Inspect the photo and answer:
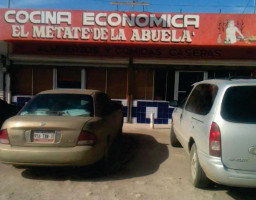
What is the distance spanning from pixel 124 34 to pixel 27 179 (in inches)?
262

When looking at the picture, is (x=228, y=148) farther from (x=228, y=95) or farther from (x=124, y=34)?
(x=124, y=34)

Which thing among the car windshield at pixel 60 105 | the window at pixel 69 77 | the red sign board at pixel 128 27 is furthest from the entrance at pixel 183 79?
the car windshield at pixel 60 105

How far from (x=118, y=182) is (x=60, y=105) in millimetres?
1815

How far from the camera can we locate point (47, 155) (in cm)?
506

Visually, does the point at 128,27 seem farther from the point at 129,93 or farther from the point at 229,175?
the point at 229,175

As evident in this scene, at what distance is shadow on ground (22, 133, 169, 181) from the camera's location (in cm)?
552

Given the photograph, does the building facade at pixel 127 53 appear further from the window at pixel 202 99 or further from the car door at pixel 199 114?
the car door at pixel 199 114

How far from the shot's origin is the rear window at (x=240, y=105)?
428 cm

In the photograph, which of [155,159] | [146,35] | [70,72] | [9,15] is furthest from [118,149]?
[9,15]

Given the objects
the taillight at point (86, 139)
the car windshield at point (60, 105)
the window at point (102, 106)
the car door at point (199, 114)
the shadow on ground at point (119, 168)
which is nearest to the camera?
the car door at point (199, 114)

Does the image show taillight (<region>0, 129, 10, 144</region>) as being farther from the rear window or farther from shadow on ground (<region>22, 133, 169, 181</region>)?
the rear window

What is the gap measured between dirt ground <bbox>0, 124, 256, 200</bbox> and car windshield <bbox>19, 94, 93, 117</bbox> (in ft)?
3.46

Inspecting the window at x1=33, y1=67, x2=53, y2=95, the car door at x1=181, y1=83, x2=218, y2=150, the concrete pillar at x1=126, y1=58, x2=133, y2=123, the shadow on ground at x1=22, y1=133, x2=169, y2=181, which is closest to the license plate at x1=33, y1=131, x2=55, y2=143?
the shadow on ground at x1=22, y1=133, x2=169, y2=181

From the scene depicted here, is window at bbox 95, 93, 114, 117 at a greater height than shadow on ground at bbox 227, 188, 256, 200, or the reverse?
window at bbox 95, 93, 114, 117
